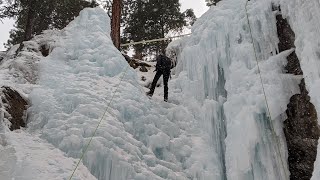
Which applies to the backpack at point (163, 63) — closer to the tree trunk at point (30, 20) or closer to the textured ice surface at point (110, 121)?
the textured ice surface at point (110, 121)

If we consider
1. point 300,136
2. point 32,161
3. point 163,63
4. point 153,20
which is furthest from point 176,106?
point 153,20

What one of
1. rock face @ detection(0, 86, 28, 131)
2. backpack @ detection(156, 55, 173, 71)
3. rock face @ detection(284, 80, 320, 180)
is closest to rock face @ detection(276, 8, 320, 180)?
rock face @ detection(284, 80, 320, 180)

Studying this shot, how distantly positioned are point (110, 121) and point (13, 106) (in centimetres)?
177

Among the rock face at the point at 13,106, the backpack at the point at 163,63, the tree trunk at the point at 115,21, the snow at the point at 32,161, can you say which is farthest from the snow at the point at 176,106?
the tree trunk at the point at 115,21

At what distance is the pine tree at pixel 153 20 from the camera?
55.1ft

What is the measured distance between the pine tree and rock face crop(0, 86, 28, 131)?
9707 mm

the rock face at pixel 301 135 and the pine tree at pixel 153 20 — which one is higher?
the pine tree at pixel 153 20

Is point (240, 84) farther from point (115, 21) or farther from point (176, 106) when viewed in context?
point (115, 21)

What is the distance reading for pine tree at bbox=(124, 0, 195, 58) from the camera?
16.8 metres

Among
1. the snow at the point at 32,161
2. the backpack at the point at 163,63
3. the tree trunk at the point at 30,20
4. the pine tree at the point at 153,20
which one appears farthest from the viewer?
the pine tree at the point at 153,20

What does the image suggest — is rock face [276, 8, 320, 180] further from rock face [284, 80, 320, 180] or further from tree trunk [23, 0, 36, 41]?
tree trunk [23, 0, 36, 41]

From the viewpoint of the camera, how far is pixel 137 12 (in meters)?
17.0

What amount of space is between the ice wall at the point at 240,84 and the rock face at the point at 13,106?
363 cm

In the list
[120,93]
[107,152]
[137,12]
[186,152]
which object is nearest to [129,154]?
[107,152]
